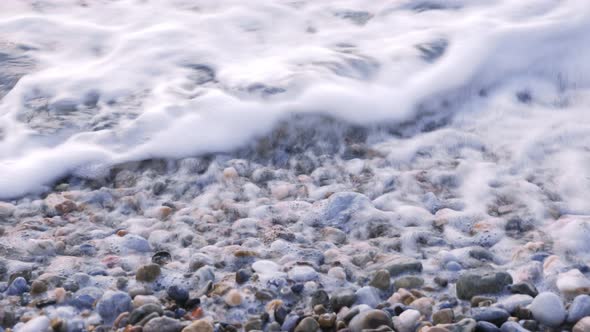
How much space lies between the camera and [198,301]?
2.23 meters

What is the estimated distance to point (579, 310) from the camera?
2057 mm

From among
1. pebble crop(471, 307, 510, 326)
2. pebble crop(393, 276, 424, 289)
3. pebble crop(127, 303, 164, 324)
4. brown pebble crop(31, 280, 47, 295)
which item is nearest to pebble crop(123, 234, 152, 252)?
brown pebble crop(31, 280, 47, 295)

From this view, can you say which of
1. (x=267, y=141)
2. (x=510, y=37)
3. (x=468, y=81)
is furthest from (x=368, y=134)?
(x=510, y=37)

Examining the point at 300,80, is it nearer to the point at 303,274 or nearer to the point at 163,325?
the point at 303,274

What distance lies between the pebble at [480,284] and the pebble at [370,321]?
32 centimetres

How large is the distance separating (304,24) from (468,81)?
1661 mm

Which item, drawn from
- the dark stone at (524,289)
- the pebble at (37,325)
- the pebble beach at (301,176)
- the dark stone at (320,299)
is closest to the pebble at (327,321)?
the pebble beach at (301,176)

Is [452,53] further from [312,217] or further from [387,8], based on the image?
[312,217]

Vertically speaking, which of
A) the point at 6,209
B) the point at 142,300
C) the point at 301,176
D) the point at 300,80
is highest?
the point at 300,80

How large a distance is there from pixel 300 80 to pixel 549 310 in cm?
232

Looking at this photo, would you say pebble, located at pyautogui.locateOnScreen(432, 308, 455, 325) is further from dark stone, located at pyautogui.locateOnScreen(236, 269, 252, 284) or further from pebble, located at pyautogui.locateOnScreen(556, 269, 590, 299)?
dark stone, located at pyautogui.locateOnScreen(236, 269, 252, 284)

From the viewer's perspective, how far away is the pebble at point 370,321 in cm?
202

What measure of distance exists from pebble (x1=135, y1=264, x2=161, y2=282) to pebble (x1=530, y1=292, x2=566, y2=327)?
123 cm

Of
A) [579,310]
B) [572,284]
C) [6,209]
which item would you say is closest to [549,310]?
[579,310]
